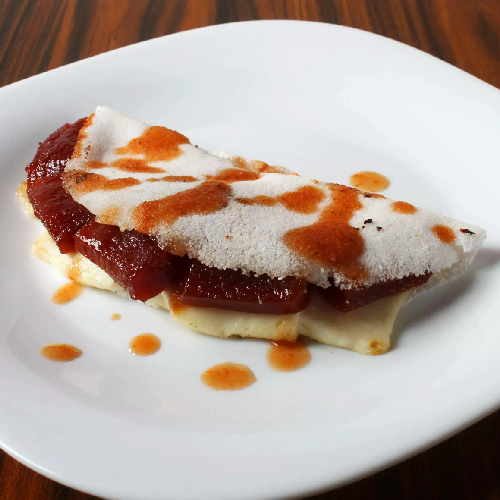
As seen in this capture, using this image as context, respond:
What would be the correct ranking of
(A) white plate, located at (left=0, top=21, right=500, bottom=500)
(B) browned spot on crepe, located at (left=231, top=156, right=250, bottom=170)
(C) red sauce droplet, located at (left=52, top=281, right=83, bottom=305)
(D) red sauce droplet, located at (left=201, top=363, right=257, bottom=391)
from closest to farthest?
(A) white plate, located at (left=0, top=21, right=500, bottom=500) < (D) red sauce droplet, located at (left=201, top=363, right=257, bottom=391) < (C) red sauce droplet, located at (left=52, top=281, right=83, bottom=305) < (B) browned spot on crepe, located at (left=231, top=156, right=250, bottom=170)

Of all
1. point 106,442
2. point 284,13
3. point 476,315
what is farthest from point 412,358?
point 284,13

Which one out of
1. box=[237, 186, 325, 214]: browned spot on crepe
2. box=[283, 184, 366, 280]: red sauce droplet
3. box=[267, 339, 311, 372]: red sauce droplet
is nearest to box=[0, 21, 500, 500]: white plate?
box=[267, 339, 311, 372]: red sauce droplet

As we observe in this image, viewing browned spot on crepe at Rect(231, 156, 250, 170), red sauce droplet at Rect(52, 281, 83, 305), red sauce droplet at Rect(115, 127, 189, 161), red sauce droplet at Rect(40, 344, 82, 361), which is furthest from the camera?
browned spot on crepe at Rect(231, 156, 250, 170)

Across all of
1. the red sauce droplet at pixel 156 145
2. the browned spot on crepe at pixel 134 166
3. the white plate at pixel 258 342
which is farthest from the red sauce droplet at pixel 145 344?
the red sauce droplet at pixel 156 145

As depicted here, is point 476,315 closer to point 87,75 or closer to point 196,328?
point 196,328

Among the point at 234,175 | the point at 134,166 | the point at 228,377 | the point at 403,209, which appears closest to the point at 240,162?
the point at 234,175

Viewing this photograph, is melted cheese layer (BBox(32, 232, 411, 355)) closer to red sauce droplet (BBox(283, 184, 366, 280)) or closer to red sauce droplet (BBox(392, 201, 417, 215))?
red sauce droplet (BBox(283, 184, 366, 280))
